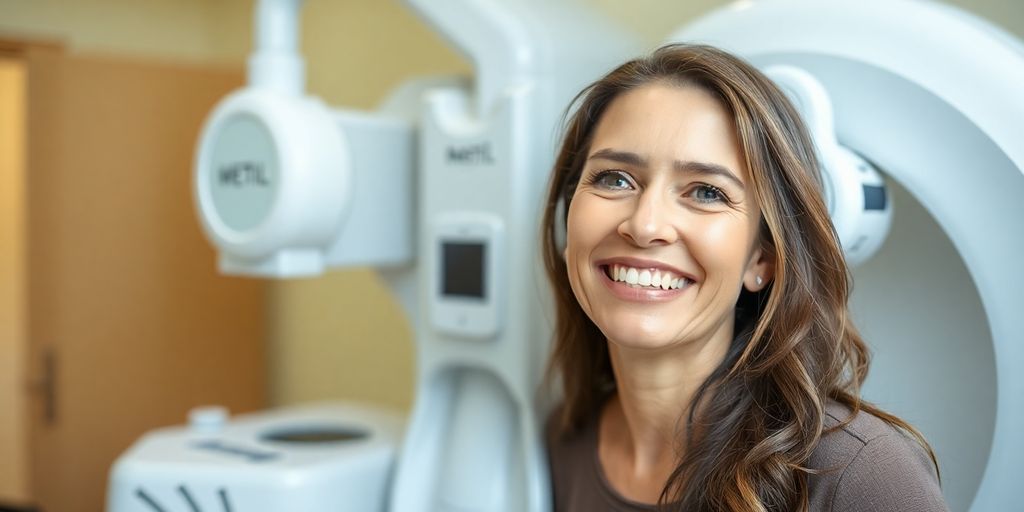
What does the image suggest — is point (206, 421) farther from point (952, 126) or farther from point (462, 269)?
point (952, 126)

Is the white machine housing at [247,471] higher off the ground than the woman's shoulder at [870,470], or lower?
A: lower

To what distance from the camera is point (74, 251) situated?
236 centimetres

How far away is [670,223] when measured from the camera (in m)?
0.89

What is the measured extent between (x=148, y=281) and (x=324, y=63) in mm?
799

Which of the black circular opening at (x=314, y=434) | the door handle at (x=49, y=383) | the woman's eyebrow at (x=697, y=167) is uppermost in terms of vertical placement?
the woman's eyebrow at (x=697, y=167)

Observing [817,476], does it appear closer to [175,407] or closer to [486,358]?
[486,358]

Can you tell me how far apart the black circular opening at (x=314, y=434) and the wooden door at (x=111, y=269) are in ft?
3.66

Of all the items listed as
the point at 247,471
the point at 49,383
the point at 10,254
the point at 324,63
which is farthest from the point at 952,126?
the point at 10,254

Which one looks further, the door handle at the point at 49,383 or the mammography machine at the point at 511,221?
the door handle at the point at 49,383

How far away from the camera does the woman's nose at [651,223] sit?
0.88 meters

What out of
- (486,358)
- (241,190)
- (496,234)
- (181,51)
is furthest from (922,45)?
(181,51)

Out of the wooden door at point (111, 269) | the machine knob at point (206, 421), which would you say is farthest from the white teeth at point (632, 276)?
the wooden door at point (111, 269)

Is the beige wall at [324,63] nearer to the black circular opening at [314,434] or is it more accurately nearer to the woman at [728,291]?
the black circular opening at [314,434]

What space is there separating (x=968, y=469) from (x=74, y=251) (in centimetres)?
219
